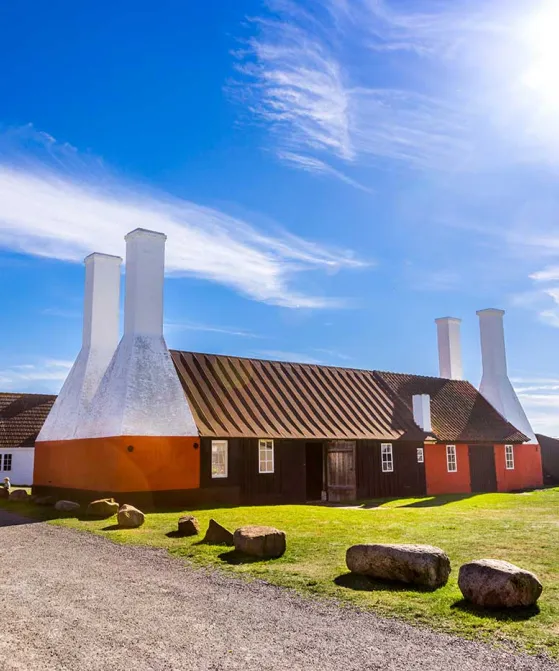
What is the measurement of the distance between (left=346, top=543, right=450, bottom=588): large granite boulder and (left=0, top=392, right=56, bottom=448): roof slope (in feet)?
106

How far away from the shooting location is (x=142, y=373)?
73.4 feet

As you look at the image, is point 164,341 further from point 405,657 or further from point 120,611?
point 405,657

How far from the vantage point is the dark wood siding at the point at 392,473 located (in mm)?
26078

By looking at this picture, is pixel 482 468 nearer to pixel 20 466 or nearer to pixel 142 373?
pixel 142 373

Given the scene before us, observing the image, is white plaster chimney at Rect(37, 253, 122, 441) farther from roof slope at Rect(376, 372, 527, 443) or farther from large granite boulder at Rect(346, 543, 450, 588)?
large granite boulder at Rect(346, 543, 450, 588)

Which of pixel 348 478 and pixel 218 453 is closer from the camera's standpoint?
pixel 218 453

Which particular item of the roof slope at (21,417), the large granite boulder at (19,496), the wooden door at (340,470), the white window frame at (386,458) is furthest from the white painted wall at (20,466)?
the white window frame at (386,458)

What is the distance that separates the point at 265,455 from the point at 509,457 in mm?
15263

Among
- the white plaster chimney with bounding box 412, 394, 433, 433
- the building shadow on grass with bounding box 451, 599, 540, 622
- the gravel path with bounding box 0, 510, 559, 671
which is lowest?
the gravel path with bounding box 0, 510, 559, 671

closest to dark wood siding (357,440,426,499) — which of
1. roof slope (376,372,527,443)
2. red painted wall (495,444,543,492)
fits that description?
roof slope (376,372,527,443)

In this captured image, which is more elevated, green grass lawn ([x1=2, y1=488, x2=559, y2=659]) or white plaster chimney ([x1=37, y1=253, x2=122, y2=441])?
white plaster chimney ([x1=37, y1=253, x2=122, y2=441])

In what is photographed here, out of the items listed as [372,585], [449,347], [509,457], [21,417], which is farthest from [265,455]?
[21,417]

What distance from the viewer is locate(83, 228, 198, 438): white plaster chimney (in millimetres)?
21266

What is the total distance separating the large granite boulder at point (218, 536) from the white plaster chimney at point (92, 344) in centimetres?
1173
